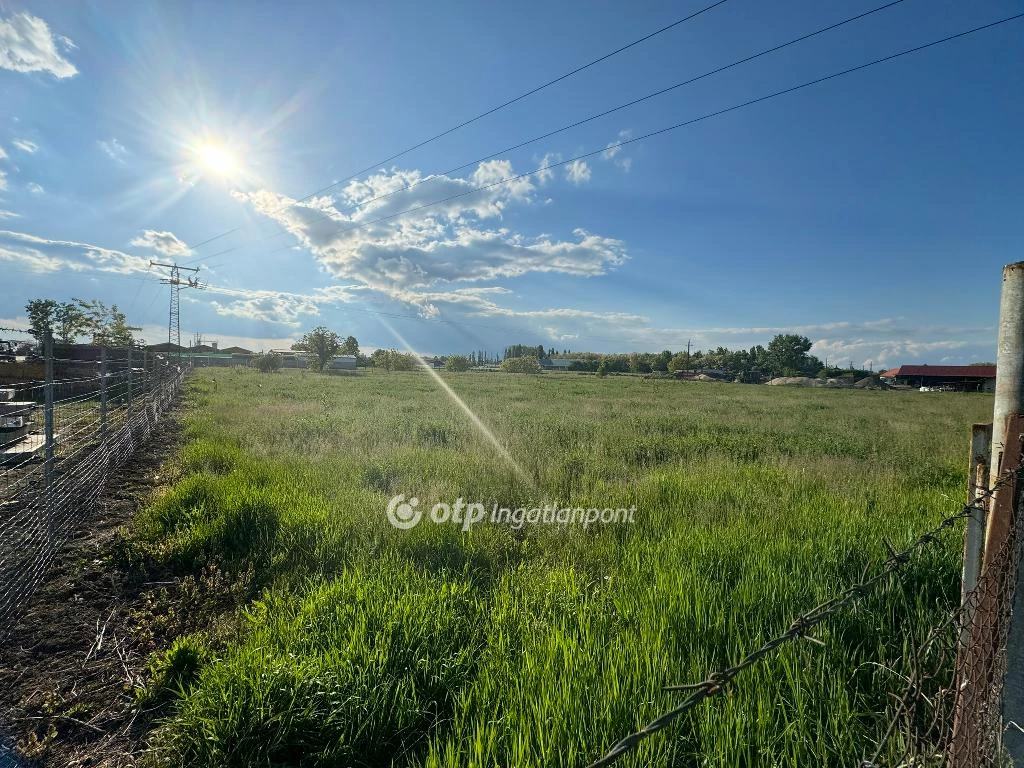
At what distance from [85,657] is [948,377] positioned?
11195 centimetres

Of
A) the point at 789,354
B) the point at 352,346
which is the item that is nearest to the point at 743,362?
the point at 789,354

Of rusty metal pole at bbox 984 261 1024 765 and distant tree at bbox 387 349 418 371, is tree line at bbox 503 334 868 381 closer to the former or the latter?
distant tree at bbox 387 349 418 371

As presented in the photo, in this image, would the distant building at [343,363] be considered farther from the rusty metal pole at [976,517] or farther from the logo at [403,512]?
the rusty metal pole at [976,517]

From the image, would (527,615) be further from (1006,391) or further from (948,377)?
(948,377)

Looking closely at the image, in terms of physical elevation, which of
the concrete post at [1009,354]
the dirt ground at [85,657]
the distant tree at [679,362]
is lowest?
the dirt ground at [85,657]

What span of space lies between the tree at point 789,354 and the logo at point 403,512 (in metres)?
128

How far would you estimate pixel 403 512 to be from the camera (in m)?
6.10

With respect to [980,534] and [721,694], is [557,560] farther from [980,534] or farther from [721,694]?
[980,534]

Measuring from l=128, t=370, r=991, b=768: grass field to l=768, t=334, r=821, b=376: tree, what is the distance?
126706 millimetres

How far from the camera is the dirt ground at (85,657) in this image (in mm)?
2789

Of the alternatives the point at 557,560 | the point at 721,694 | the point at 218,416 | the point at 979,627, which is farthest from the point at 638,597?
the point at 218,416

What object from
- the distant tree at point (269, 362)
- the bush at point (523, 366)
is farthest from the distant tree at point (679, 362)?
the distant tree at point (269, 362)

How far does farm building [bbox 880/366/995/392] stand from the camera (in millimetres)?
73188

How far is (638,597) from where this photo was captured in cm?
371
